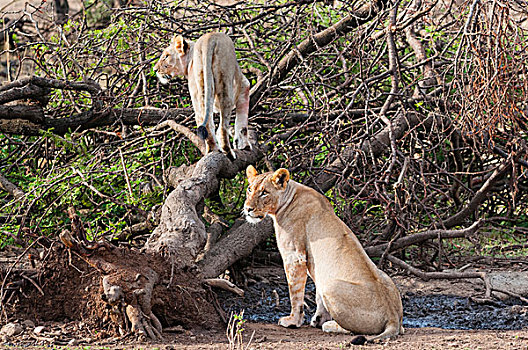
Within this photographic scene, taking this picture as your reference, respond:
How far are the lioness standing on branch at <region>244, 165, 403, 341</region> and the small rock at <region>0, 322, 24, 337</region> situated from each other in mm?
1922

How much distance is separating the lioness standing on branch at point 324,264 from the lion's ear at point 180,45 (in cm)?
116

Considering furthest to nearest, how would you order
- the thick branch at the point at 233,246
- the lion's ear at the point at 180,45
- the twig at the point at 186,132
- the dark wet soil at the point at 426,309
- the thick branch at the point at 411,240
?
the thick branch at the point at 411,240
the twig at the point at 186,132
the thick branch at the point at 233,246
the dark wet soil at the point at 426,309
the lion's ear at the point at 180,45

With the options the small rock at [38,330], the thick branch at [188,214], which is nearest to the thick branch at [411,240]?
the thick branch at [188,214]

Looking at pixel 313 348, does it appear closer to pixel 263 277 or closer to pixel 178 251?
pixel 178 251

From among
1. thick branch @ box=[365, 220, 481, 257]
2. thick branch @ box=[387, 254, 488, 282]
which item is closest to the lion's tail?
thick branch @ box=[365, 220, 481, 257]

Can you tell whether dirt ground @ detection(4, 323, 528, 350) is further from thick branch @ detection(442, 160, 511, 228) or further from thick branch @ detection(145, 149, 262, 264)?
thick branch @ detection(442, 160, 511, 228)

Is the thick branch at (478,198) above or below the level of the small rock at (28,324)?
below

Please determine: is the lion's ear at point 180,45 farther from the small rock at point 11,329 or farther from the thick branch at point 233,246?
the small rock at point 11,329

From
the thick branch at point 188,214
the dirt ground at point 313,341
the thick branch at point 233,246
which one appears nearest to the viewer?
the dirt ground at point 313,341

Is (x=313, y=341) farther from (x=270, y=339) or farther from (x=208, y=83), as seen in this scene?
(x=208, y=83)

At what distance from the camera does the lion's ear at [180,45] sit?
4895 mm

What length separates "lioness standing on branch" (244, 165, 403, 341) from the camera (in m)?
4.66

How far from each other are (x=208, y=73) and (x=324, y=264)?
5.66ft

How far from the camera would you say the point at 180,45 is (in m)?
4.91
